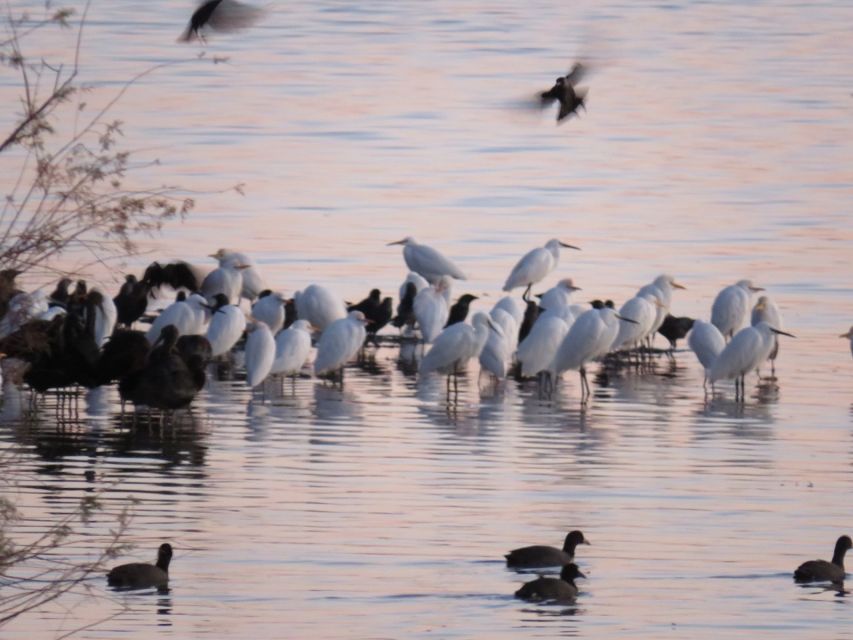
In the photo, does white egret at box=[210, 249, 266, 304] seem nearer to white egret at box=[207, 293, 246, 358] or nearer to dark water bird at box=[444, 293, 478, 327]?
dark water bird at box=[444, 293, 478, 327]

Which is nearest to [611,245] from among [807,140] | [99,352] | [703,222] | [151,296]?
[703,222]

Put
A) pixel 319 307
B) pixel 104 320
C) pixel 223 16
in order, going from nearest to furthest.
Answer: pixel 223 16, pixel 104 320, pixel 319 307

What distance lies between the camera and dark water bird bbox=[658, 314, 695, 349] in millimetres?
19797

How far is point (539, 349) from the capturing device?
1723 cm

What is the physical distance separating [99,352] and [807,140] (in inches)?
885

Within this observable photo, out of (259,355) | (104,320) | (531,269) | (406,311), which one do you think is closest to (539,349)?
(259,355)

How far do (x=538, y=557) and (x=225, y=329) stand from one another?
7605 millimetres

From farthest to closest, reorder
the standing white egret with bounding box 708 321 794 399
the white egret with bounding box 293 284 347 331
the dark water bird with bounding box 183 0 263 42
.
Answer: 1. the white egret with bounding box 293 284 347 331
2. the standing white egret with bounding box 708 321 794 399
3. the dark water bird with bounding box 183 0 263 42

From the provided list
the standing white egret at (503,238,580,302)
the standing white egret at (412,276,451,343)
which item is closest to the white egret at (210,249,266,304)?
the standing white egret at (412,276,451,343)

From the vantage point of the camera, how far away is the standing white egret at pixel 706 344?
1776 centimetres

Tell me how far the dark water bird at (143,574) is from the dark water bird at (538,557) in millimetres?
1704

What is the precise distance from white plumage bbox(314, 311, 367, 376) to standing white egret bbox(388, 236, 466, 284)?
4463mm

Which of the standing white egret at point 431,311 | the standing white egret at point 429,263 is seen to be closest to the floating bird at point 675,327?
the standing white egret at point 431,311

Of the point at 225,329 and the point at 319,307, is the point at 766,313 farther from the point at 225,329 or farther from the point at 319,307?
the point at 225,329
